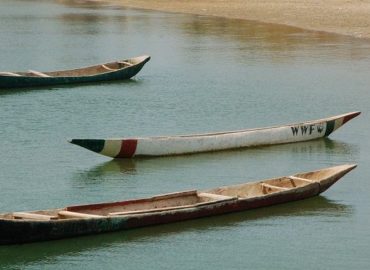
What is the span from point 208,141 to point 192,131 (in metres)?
3.45

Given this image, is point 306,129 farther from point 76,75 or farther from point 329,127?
point 76,75

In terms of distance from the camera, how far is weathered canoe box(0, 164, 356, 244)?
1833cm

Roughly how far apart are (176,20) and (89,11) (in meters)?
9.35

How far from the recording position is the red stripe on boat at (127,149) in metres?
24.8

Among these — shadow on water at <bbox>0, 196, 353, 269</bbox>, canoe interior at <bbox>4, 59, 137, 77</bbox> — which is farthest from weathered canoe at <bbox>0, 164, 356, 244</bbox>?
canoe interior at <bbox>4, 59, 137, 77</bbox>

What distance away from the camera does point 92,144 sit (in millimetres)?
24031

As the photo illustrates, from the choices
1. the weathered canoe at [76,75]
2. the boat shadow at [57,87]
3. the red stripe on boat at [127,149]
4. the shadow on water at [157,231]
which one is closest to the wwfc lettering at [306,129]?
the red stripe on boat at [127,149]

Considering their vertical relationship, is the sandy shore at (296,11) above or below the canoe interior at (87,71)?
above

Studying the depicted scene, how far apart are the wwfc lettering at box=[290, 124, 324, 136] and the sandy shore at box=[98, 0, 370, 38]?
2310cm

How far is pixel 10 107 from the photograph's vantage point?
3312 cm

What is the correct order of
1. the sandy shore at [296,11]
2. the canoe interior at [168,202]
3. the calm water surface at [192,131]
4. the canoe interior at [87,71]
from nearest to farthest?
the canoe interior at [168,202], the calm water surface at [192,131], the canoe interior at [87,71], the sandy shore at [296,11]

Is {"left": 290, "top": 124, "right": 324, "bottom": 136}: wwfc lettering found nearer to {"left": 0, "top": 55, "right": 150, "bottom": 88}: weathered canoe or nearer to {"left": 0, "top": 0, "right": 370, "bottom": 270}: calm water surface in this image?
{"left": 0, "top": 0, "right": 370, "bottom": 270}: calm water surface

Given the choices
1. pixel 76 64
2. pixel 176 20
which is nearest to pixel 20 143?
pixel 76 64

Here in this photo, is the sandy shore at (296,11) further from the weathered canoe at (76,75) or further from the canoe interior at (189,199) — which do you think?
the canoe interior at (189,199)
